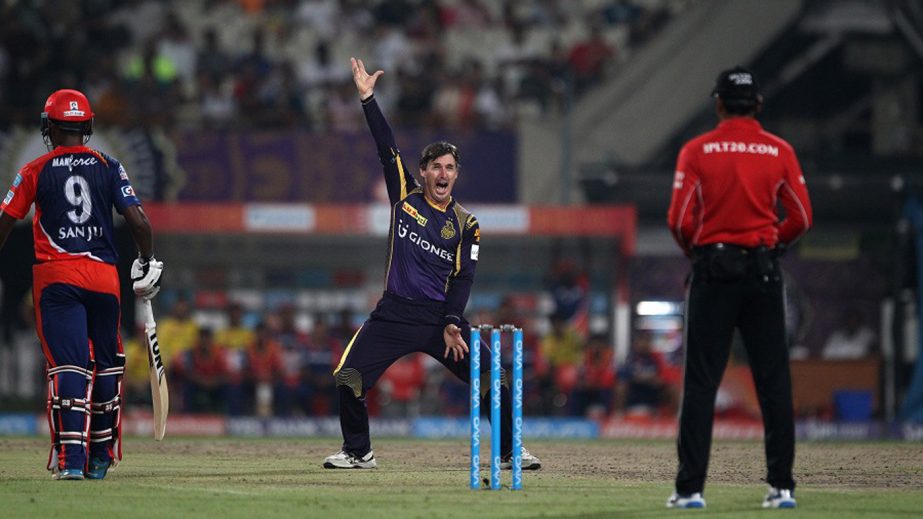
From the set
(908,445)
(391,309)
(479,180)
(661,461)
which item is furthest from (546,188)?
(391,309)

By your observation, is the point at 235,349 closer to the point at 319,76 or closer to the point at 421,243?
the point at 319,76

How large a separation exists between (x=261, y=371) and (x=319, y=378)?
2.34 feet

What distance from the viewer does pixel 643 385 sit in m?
19.8

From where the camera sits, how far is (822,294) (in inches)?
858

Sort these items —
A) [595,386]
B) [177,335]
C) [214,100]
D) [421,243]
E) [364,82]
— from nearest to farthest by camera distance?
1. [421,243]
2. [364,82]
3. [595,386]
4. [177,335]
5. [214,100]

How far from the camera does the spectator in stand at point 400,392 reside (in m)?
20.8

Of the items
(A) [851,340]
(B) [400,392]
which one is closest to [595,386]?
(B) [400,392]

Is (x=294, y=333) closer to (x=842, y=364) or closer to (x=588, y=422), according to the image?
(x=588, y=422)

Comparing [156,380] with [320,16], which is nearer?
[156,380]

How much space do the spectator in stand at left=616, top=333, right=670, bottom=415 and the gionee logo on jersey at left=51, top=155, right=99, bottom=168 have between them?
36.7ft

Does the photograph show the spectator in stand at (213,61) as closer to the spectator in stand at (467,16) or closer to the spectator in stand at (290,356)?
the spectator in stand at (467,16)

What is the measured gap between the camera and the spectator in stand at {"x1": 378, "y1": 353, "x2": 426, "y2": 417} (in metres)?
20.8

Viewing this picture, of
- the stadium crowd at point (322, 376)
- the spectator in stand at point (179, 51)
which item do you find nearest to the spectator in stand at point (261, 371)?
the stadium crowd at point (322, 376)

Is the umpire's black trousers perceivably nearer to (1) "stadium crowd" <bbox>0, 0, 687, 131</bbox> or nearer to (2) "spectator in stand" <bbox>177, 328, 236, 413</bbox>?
(2) "spectator in stand" <bbox>177, 328, 236, 413</bbox>
